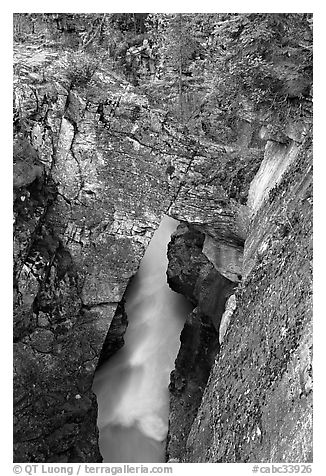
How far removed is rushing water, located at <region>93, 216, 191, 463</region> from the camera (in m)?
10.4

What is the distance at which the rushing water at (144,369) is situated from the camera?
10.4 metres

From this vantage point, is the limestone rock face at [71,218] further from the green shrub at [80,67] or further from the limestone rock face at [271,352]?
the limestone rock face at [271,352]

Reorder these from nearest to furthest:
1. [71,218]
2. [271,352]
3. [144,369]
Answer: [271,352] → [71,218] → [144,369]

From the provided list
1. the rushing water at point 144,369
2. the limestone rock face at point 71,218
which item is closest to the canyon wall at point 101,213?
the limestone rock face at point 71,218

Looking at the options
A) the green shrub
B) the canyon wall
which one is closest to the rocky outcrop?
the canyon wall

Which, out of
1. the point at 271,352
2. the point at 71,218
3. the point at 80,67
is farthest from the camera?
the point at 71,218

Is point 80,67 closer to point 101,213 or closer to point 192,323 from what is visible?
point 101,213

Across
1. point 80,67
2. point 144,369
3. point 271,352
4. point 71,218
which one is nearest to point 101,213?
point 71,218

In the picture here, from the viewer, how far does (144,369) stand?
11750mm

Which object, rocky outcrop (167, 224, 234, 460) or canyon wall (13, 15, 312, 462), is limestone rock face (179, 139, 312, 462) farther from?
rocky outcrop (167, 224, 234, 460)

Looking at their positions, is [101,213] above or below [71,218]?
above

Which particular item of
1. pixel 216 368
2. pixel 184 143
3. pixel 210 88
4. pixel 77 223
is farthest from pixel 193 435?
pixel 210 88

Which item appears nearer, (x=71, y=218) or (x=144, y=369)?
(x=71, y=218)

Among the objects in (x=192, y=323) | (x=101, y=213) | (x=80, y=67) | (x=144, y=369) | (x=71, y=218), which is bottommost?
(x=144, y=369)
